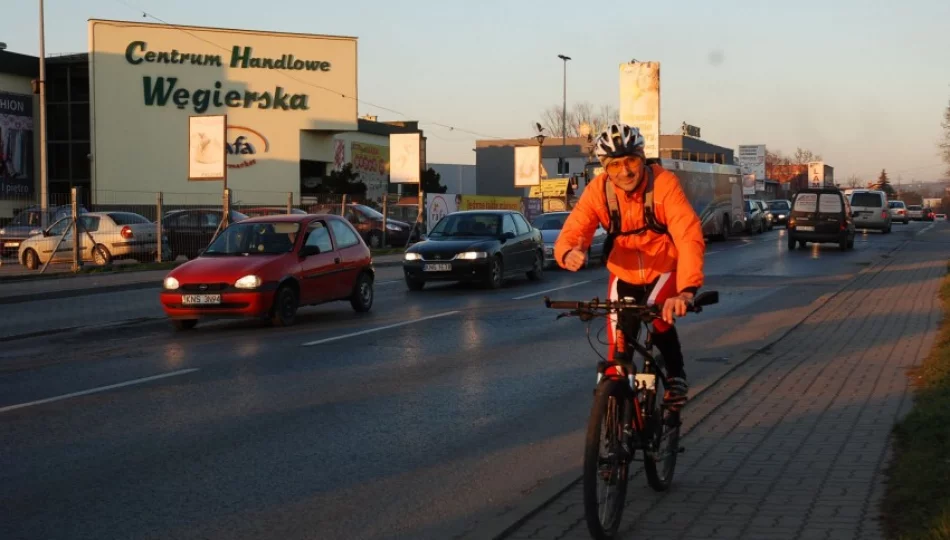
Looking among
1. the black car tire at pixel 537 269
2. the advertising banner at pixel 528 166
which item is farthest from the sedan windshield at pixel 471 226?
the advertising banner at pixel 528 166

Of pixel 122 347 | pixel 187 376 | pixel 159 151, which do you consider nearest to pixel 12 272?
pixel 122 347

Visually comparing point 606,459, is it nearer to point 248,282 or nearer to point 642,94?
point 248,282

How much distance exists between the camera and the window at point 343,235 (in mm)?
17281

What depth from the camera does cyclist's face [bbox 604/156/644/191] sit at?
5.73m

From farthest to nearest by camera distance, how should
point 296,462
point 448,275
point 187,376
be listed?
point 448,275 → point 187,376 → point 296,462

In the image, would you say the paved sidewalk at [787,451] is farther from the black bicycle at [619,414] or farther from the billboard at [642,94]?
the billboard at [642,94]

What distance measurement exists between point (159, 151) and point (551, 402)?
52554 mm

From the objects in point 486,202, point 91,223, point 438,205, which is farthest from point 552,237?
point 486,202

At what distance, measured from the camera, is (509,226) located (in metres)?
23.4

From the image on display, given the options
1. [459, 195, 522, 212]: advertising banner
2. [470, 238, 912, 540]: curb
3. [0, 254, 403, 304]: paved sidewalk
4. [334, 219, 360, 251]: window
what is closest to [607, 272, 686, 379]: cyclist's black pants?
[470, 238, 912, 540]: curb

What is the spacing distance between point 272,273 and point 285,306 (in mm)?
569

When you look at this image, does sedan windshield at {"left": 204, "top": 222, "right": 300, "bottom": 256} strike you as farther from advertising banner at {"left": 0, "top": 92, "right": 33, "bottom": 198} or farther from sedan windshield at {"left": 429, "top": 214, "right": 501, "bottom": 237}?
advertising banner at {"left": 0, "top": 92, "right": 33, "bottom": 198}

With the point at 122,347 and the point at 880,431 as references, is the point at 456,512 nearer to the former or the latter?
the point at 880,431

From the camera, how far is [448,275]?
21.7 meters
